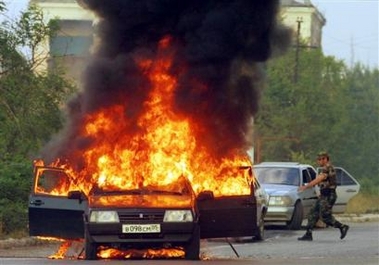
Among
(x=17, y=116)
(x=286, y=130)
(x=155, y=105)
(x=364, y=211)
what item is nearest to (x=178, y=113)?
Result: (x=155, y=105)

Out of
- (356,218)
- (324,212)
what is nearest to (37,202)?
(324,212)

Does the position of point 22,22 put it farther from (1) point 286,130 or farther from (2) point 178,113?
(1) point 286,130

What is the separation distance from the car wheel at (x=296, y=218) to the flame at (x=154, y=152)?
9295mm

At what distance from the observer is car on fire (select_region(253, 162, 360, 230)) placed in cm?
2734

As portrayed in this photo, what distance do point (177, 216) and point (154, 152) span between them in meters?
2.15

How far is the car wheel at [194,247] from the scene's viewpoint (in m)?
16.0

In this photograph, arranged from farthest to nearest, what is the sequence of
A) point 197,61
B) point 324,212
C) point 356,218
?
point 356,218 → point 324,212 → point 197,61

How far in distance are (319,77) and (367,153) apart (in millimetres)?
6077

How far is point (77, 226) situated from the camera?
54.7ft

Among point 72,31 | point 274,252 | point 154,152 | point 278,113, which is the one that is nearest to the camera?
point 154,152

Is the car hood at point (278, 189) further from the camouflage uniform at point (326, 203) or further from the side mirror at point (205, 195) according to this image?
the side mirror at point (205, 195)

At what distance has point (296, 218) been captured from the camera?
2778cm

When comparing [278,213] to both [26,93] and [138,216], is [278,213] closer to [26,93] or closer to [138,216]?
[26,93]

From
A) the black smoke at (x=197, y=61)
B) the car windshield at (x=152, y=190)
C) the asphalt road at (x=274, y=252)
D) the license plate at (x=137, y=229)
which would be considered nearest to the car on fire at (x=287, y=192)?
the asphalt road at (x=274, y=252)
